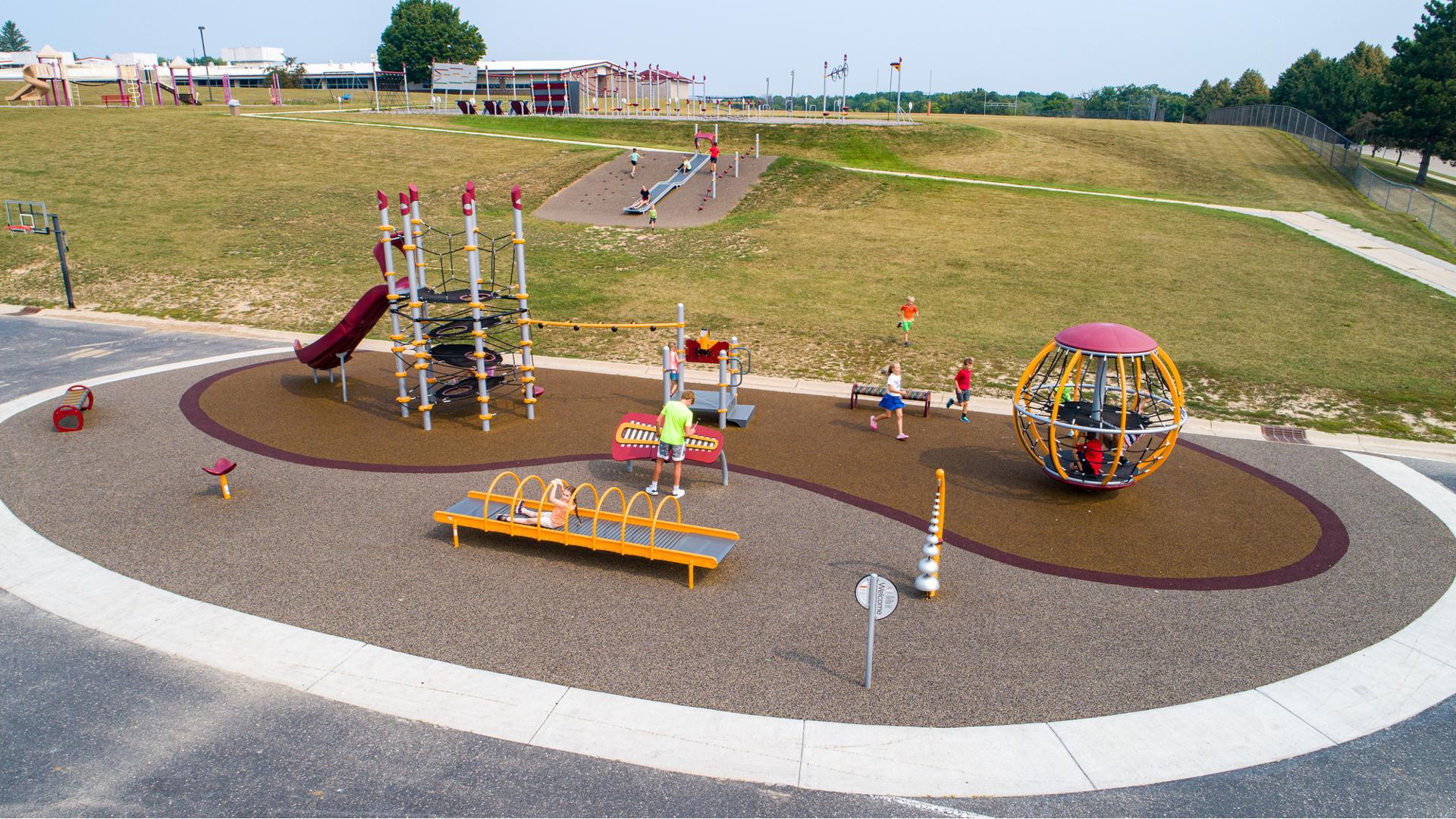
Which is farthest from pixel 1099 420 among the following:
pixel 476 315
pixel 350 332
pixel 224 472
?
pixel 350 332

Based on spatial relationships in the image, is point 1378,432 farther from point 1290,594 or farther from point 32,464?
point 32,464

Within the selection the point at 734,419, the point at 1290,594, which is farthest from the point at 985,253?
the point at 1290,594

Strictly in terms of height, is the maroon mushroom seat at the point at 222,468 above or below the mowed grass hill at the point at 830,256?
below

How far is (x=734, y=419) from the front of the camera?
15.9 metres

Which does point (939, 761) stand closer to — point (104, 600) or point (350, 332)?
point (104, 600)

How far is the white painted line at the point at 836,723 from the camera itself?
285 inches

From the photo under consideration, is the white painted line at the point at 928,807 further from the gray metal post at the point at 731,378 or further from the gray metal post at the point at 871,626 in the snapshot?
the gray metal post at the point at 731,378

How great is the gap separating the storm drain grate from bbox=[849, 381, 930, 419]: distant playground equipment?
6446 millimetres

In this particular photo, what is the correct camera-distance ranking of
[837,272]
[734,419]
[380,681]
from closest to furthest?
[380,681] → [734,419] → [837,272]

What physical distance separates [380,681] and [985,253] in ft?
85.4

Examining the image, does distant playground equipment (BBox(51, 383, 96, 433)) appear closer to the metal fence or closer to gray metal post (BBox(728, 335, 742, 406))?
gray metal post (BBox(728, 335, 742, 406))

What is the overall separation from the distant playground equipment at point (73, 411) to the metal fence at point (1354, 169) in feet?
150

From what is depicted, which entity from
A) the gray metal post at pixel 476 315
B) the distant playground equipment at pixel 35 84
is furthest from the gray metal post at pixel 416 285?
the distant playground equipment at pixel 35 84

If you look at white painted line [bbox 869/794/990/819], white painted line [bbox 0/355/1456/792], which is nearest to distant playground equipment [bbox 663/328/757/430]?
white painted line [bbox 0/355/1456/792]
